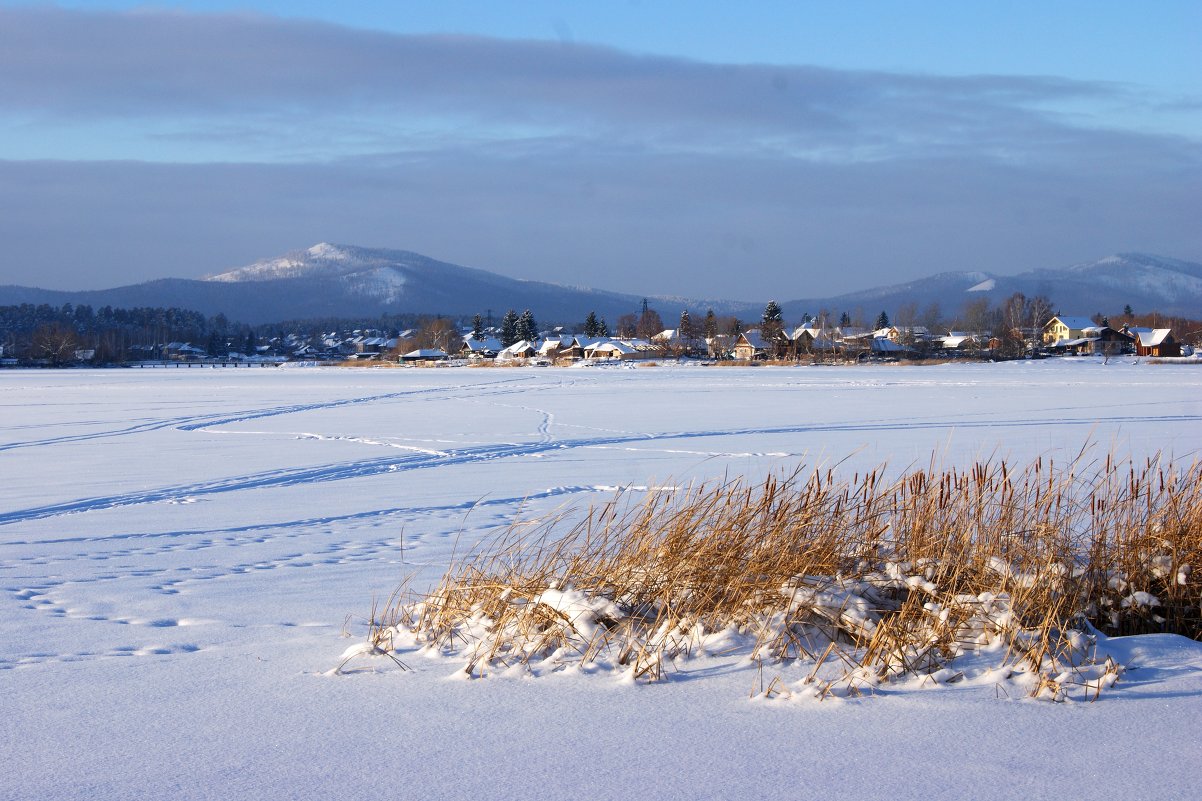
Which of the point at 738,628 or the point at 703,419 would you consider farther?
the point at 703,419

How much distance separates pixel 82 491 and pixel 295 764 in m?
9.94

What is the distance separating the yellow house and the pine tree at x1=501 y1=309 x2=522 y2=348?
75.0 metres

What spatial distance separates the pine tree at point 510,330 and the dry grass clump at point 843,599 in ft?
501

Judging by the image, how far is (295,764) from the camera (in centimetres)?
356

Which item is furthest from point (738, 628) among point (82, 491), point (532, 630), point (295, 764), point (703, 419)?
point (703, 419)

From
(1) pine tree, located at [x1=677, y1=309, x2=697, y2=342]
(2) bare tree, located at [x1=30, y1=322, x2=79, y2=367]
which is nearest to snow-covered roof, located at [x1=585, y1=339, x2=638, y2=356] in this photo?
(1) pine tree, located at [x1=677, y1=309, x2=697, y2=342]

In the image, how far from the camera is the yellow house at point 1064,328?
424ft

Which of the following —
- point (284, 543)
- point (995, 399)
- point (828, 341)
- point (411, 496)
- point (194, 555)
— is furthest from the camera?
point (828, 341)

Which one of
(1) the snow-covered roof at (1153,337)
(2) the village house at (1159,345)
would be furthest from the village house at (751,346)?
(1) the snow-covered roof at (1153,337)

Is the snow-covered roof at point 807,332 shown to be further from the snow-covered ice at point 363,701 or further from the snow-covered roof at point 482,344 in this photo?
the snow-covered ice at point 363,701

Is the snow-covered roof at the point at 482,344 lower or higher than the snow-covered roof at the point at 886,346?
higher

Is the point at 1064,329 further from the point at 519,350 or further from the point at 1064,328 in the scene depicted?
the point at 519,350

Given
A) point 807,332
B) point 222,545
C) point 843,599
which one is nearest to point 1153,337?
point 807,332

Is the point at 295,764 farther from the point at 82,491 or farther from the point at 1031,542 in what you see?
the point at 82,491
